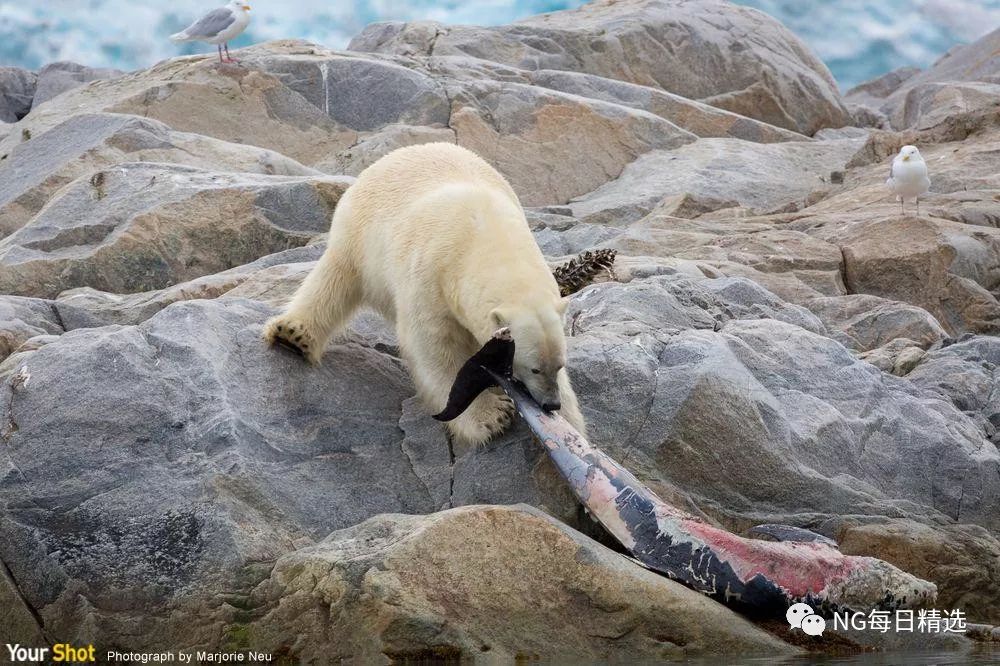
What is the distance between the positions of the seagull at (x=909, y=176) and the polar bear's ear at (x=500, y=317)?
8.25m

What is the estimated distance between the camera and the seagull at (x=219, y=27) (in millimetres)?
19969

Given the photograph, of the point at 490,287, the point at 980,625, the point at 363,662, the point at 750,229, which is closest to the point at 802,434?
the point at 980,625

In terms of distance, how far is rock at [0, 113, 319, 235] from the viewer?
565 inches

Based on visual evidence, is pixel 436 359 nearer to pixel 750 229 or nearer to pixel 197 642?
pixel 197 642

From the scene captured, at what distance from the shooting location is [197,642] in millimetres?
6113

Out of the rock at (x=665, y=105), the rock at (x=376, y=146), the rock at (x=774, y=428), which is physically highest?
the rock at (x=774, y=428)

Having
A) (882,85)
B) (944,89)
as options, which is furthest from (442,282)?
(882,85)

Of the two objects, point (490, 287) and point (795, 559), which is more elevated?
point (490, 287)

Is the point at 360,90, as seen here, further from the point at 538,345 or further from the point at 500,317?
the point at 538,345

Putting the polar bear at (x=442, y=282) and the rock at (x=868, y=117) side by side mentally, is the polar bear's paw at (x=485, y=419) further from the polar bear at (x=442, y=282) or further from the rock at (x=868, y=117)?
the rock at (x=868, y=117)

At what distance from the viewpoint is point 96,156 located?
14781 millimetres

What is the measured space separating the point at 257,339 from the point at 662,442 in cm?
266

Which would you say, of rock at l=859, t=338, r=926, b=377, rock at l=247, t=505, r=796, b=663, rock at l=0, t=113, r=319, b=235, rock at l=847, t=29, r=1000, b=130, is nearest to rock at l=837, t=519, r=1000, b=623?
rock at l=247, t=505, r=796, b=663

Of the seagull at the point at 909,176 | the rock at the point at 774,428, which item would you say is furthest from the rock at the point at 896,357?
the seagull at the point at 909,176
